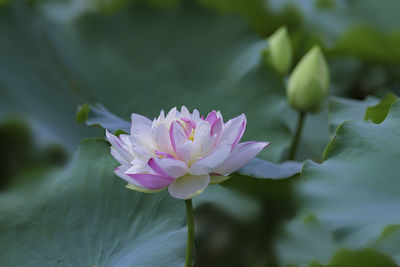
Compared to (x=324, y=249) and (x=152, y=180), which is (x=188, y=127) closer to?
(x=152, y=180)

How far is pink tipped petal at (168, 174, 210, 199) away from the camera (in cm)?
56

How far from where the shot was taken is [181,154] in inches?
22.1

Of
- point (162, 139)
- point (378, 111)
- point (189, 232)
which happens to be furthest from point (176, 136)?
point (378, 111)

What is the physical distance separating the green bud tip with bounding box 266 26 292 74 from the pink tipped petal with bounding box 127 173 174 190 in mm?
643

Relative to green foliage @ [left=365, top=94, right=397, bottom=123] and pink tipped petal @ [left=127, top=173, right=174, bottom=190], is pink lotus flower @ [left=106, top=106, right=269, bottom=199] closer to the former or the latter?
pink tipped petal @ [left=127, top=173, right=174, bottom=190]

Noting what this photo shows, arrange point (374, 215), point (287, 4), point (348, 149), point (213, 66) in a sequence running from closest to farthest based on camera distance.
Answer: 1. point (374, 215)
2. point (348, 149)
3. point (213, 66)
4. point (287, 4)

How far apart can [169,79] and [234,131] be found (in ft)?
1.90

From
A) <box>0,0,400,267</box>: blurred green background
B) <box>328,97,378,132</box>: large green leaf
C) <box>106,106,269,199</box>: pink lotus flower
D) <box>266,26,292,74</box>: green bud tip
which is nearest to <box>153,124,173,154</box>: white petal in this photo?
<box>106,106,269,199</box>: pink lotus flower

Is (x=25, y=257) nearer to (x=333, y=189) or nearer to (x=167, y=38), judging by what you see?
(x=333, y=189)

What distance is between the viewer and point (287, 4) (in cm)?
152

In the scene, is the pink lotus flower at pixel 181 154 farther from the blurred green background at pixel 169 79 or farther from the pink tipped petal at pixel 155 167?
the blurred green background at pixel 169 79

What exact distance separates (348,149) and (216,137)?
19 cm

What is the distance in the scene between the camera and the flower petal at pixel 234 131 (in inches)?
22.9

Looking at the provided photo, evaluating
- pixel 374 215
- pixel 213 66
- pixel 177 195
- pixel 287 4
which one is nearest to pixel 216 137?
pixel 177 195
